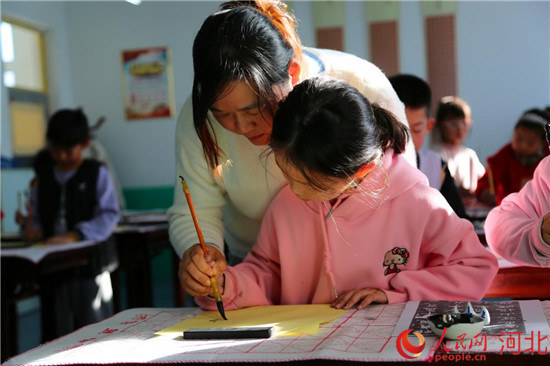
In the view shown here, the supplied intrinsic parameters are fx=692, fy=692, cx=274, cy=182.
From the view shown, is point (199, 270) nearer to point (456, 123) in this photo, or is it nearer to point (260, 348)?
point (260, 348)

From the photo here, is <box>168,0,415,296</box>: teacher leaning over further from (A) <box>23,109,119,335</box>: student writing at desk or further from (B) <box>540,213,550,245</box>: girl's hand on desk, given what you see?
(A) <box>23,109,119,335</box>: student writing at desk

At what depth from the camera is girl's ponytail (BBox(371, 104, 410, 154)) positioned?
150cm

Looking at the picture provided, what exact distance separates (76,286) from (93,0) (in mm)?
4012

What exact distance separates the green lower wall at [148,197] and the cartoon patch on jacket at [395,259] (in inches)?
201

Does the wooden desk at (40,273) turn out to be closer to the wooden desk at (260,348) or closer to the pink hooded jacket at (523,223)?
the wooden desk at (260,348)

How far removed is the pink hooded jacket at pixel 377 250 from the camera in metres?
1.44

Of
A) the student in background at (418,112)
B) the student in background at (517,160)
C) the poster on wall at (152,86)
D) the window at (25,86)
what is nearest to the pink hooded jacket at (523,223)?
the student in background at (418,112)

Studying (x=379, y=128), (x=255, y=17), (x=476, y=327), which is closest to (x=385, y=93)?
(x=379, y=128)

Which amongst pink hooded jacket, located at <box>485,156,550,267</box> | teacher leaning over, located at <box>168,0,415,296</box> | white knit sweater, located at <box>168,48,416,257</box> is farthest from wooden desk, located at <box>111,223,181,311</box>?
pink hooded jacket, located at <box>485,156,550,267</box>

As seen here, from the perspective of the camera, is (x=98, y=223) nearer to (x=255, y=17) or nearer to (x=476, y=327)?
(x=255, y=17)

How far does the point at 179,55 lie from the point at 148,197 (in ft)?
4.53

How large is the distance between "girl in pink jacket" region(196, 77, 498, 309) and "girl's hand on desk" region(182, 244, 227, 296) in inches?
0.8

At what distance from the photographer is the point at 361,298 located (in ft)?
4.63

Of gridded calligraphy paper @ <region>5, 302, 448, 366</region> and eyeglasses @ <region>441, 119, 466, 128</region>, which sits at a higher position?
eyeglasses @ <region>441, 119, 466, 128</region>
